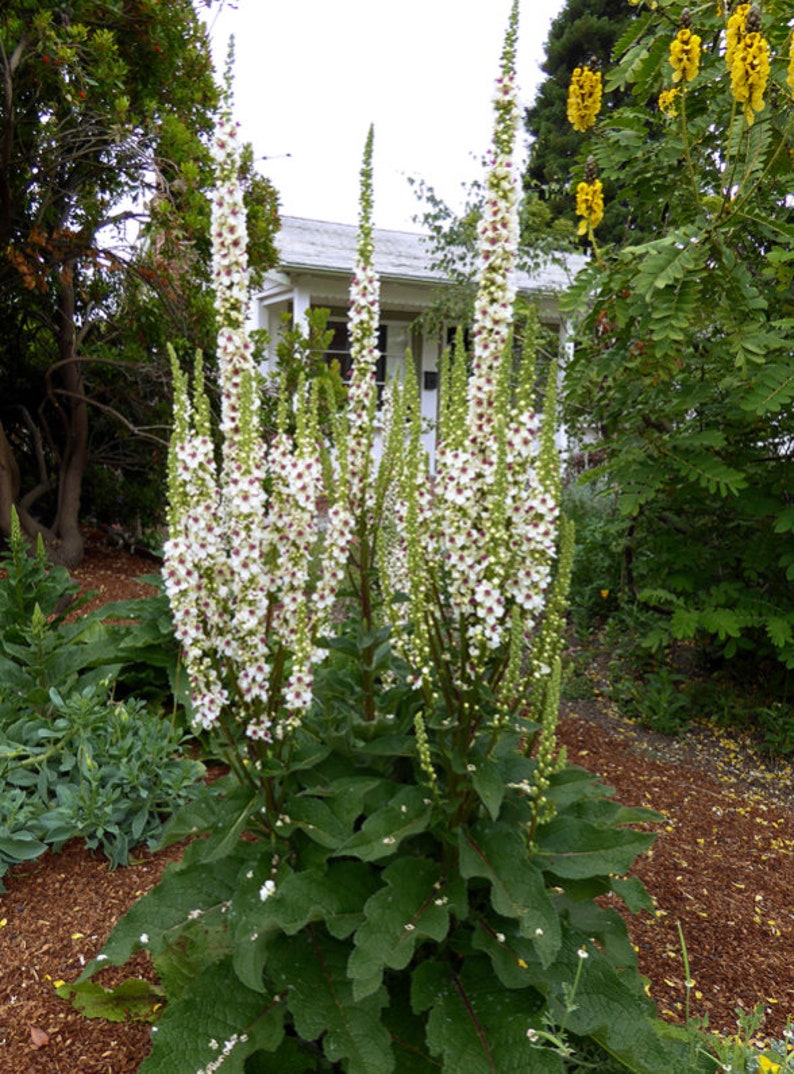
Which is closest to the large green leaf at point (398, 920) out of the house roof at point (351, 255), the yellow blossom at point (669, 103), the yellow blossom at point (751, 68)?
the yellow blossom at point (751, 68)

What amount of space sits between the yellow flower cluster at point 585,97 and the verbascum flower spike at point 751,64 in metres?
0.90

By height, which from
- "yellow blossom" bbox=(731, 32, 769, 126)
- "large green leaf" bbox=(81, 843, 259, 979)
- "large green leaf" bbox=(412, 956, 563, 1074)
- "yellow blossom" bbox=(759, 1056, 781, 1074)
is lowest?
"yellow blossom" bbox=(759, 1056, 781, 1074)

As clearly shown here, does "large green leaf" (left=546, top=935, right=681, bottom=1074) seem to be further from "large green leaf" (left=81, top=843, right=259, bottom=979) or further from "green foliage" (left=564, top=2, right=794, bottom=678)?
"green foliage" (left=564, top=2, right=794, bottom=678)

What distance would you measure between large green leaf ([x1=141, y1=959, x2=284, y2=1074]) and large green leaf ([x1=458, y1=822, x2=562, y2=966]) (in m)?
0.55

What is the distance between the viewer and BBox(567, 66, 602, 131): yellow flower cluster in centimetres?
383

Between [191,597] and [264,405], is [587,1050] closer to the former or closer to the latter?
[191,597]

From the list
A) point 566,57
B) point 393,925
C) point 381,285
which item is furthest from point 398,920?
point 566,57

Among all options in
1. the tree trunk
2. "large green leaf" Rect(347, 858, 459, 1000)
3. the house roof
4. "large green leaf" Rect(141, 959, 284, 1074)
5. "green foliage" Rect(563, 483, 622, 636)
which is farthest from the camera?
the house roof

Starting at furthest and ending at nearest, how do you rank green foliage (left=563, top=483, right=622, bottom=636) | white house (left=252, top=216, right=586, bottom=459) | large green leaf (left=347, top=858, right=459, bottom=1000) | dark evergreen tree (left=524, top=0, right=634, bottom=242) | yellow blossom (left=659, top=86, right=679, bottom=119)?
dark evergreen tree (left=524, top=0, right=634, bottom=242), white house (left=252, top=216, right=586, bottom=459), green foliage (left=563, top=483, right=622, bottom=636), yellow blossom (left=659, top=86, right=679, bottom=119), large green leaf (left=347, top=858, right=459, bottom=1000)

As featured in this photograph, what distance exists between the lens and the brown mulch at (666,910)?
Answer: 208 centimetres

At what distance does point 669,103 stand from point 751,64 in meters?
0.83

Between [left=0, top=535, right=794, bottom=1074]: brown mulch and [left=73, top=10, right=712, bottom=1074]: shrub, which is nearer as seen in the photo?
[left=73, top=10, right=712, bottom=1074]: shrub

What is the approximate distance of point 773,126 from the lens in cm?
357

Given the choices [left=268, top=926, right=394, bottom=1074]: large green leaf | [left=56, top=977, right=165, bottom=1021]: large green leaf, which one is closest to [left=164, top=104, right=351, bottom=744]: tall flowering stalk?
[left=268, top=926, right=394, bottom=1074]: large green leaf
